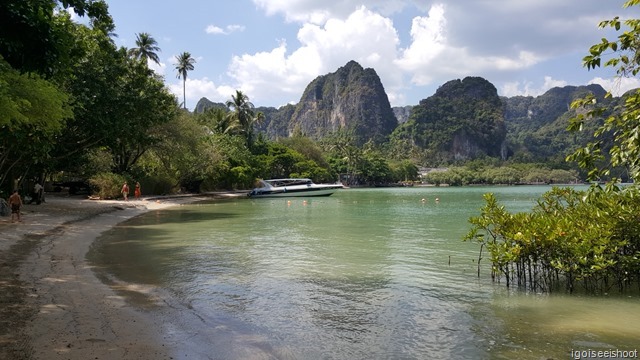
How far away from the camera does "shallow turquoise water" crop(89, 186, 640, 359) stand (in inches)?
248

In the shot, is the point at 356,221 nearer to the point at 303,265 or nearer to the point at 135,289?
the point at 303,265

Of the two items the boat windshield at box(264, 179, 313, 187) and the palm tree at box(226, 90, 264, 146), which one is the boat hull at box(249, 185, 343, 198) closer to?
the boat windshield at box(264, 179, 313, 187)

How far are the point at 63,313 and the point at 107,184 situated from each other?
97.4 ft

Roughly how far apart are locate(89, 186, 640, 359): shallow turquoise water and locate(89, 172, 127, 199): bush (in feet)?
64.4

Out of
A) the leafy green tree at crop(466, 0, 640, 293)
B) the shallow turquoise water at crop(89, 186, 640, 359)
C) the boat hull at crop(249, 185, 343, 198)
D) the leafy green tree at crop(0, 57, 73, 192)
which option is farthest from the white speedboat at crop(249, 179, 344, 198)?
the leafy green tree at crop(466, 0, 640, 293)

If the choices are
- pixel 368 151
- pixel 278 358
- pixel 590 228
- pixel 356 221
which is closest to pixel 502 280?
pixel 590 228

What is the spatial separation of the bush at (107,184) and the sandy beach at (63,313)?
67.4 feet

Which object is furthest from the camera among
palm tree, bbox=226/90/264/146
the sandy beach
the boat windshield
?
palm tree, bbox=226/90/264/146

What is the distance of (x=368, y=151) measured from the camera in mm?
123375

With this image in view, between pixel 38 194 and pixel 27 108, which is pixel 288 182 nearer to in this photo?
pixel 38 194

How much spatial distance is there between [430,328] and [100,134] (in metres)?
21.3

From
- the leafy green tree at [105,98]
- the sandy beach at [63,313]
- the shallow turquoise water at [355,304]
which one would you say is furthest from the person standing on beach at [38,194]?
the sandy beach at [63,313]

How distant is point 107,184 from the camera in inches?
1340

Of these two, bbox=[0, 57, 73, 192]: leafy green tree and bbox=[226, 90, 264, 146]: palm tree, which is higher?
bbox=[226, 90, 264, 146]: palm tree
